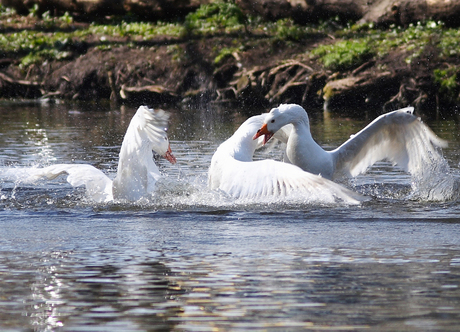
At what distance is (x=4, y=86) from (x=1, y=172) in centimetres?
1693

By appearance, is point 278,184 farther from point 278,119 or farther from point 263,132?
point 278,119

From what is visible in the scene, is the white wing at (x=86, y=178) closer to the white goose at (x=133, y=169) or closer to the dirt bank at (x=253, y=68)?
the white goose at (x=133, y=169)

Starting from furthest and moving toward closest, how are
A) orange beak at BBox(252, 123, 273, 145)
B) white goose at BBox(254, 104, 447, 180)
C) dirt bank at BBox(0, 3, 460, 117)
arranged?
dirt bank at BBox(0, 3, 460, 117) < white goose at BBox(254, 104, 447, 180) < orange beak at BBox(252, 123, 273, 145)

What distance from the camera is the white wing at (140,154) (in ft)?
24.9

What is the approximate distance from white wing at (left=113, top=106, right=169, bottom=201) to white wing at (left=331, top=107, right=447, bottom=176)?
1981 millimetres

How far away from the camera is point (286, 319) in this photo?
4504 millimetres

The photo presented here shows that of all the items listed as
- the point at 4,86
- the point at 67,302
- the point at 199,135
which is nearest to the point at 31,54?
the point at 4,86

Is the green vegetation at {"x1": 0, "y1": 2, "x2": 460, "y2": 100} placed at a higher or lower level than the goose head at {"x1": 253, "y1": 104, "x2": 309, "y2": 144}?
higher

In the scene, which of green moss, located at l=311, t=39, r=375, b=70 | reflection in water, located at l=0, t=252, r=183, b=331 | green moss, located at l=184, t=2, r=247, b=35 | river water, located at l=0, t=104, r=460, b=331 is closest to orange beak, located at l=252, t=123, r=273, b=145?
river water, located at l=0, t=104, r=460, b=331

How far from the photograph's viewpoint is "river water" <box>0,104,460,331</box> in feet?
15.1

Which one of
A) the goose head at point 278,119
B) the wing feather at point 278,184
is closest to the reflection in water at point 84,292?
the wing feather at point 278,184

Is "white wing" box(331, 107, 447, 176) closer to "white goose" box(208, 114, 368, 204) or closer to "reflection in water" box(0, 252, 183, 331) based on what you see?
"white goose" box(208, 114, 368, 204)

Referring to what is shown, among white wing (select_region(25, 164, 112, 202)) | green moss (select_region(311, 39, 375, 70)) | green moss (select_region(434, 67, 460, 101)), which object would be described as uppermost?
green moss (select_region(311, 39, 375, 70))

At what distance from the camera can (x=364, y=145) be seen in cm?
907
